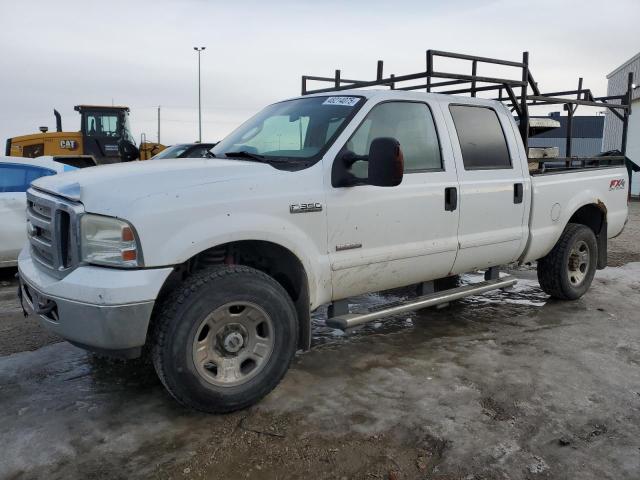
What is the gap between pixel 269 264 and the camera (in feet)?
12.2

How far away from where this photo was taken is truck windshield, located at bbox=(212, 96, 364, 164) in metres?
3.83

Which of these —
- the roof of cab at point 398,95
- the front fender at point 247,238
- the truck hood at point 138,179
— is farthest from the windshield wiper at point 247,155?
the roof of cab at point 398,95

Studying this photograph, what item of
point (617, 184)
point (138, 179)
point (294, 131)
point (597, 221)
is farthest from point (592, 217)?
point (138, 179)

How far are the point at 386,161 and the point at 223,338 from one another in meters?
1.43

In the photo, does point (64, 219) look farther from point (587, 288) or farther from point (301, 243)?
point (587, 288)

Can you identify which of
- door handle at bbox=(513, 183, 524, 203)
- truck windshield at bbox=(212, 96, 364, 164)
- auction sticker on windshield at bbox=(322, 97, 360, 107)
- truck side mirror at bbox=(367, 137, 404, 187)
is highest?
auction sticker on windshield at bbox=(322, 97, 360, 107)

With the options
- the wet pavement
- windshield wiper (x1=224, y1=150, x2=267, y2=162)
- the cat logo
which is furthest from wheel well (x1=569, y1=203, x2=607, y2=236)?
the cat logo

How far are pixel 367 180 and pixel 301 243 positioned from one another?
2.00 ft

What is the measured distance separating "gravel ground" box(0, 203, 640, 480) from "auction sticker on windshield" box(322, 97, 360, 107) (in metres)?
1.94

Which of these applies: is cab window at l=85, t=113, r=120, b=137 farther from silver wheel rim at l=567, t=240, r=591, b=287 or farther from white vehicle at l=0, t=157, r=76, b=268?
silver wheel rim at l=567, t=240, r=591, b=287

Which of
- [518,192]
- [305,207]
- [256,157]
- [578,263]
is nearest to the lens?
[305,207]

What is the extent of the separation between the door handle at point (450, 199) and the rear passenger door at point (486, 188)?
7 centimetres

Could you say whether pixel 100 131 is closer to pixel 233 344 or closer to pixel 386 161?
pixel 233 344

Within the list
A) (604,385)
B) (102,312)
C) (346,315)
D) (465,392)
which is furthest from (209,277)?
(604,385)
